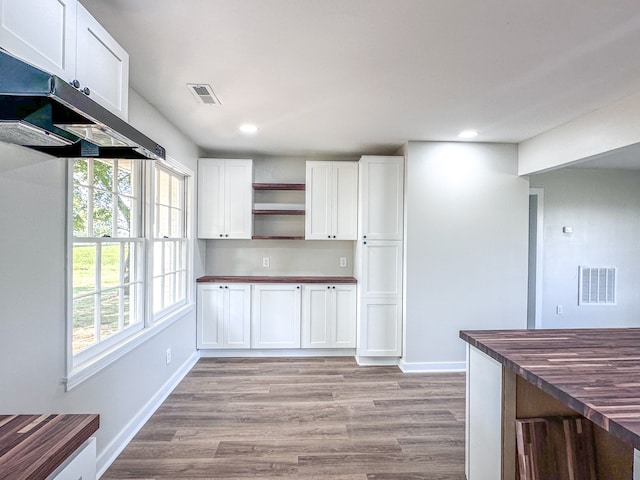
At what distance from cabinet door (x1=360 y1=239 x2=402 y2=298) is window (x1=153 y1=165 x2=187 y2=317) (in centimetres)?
193

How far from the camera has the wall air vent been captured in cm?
428

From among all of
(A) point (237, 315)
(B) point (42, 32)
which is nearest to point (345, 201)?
(A) point (237, 315)

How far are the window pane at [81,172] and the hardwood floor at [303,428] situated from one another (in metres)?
1.73

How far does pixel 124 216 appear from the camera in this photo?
2.33 metres

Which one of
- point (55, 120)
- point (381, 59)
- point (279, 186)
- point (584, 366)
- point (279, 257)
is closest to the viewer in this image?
point (55, 120)

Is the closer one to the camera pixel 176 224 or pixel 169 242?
pixel 169 242

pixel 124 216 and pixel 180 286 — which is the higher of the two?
pixel 124 216

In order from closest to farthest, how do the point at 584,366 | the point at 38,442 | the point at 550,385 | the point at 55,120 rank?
1. the point at 38,442
2. the point at 55,120
3. the point at 550,385
4. the point at 584,366

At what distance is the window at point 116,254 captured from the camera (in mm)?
1840

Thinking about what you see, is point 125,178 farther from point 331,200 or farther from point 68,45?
point 331,200

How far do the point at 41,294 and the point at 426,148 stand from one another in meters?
3.31

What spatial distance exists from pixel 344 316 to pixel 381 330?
0.45 metres

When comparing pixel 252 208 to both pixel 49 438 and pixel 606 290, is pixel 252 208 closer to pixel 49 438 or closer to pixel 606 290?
pixel 49 438

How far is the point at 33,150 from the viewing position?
1.41 m
